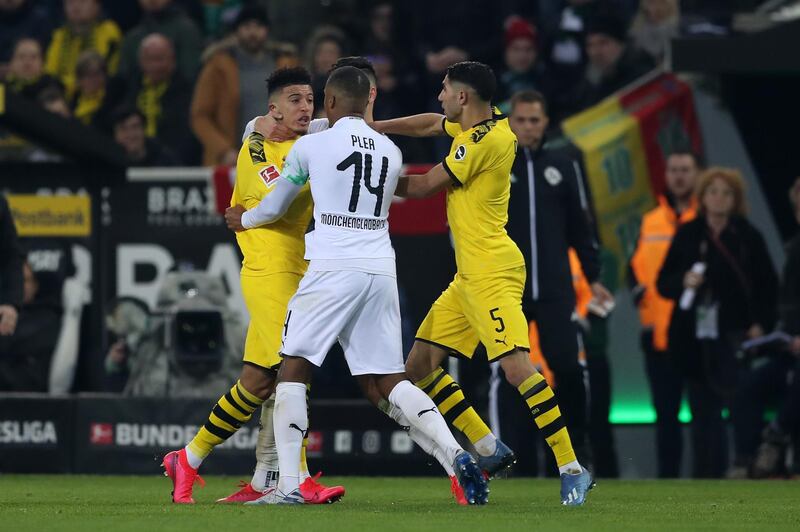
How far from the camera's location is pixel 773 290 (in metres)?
12.5

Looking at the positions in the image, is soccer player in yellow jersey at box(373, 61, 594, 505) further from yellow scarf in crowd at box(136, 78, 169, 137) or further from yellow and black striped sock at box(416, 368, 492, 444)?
yellow scarf in crowd at box(136, 78, 169, 137)

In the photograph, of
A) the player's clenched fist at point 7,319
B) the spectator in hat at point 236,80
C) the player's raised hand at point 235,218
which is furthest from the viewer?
the spectator in hat at point 236,80

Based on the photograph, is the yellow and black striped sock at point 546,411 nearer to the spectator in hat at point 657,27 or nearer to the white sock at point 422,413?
the white sock at point 422,413

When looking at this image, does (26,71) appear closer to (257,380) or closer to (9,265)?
(9,265)

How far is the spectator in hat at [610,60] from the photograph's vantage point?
14.6 m

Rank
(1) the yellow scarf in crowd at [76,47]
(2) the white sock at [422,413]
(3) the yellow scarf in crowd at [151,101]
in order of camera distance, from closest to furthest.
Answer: (2) the white sock at [422,413], (3) the yellow scarf in crowd at [151,101], (1) the yellow scarf in crowd at [76,47]

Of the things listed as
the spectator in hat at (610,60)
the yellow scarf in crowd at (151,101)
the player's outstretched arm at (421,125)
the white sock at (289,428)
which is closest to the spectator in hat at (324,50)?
the yellow scarf in crowd at (151,101)

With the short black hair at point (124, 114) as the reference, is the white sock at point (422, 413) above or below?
below

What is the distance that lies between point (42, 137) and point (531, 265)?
3.85m

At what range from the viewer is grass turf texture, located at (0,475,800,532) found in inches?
299

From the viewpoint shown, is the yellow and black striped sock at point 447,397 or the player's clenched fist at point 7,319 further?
the player's clenched fist at point 7,319

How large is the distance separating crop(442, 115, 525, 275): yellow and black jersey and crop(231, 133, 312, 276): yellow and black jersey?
0.78 meters

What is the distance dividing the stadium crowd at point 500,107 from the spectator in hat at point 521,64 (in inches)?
0.6

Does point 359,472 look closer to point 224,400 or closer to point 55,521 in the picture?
point 224,400
